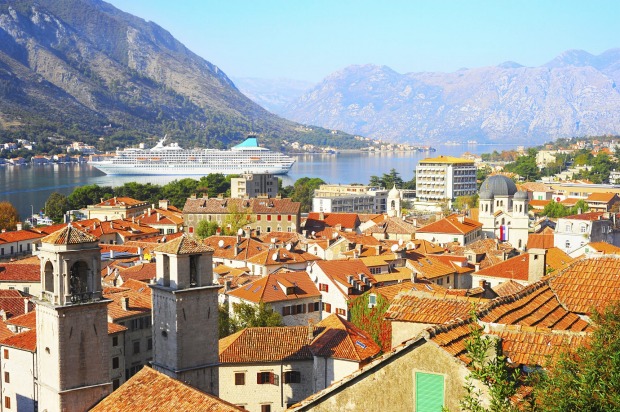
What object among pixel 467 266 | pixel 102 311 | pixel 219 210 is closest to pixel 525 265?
pixel 467 266

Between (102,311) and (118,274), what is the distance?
1702cm

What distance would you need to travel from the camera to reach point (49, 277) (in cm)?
1498

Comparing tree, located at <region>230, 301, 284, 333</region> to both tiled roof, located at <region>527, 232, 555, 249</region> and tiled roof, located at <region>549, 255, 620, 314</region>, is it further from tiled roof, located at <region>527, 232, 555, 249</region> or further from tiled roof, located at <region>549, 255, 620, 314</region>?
tiled roof, located at <region>527, 232, 555, 249</region>

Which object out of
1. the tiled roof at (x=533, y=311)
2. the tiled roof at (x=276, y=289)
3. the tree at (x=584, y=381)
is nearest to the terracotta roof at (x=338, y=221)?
the tiled roof at (x=276, y=289)

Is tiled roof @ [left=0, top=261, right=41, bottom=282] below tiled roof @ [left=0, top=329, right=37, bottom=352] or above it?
below

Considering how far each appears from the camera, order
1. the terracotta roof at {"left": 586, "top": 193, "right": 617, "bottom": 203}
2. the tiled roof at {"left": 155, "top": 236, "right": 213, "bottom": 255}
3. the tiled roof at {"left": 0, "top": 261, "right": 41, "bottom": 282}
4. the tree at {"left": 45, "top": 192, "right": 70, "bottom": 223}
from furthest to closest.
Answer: the terracotta roof at {"left": 586, "top": 193, "right": 617, "bottom": 203} → the tree at {"left": 45, "top": 192, "right": 70, "bottom": 223} → the tiled roof at {"left": 0, "top": 261, "right": 41, "bottom": 282} → the tiled roof at {"left": 155, "top": 236, "right": 213, "bottom": 255}

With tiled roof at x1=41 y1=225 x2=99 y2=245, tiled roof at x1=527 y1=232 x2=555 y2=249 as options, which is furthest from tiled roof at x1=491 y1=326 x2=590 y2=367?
tiled roof at x1=527 y1=232 x2=555 y2=249

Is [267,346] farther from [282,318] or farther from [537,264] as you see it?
[282,318]

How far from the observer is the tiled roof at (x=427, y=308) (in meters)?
8.62

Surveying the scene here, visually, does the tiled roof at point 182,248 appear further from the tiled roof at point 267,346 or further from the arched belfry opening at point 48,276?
the tiled roof at point 267,346

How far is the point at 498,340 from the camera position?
677cm

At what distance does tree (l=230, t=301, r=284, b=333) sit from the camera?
24.0 meters

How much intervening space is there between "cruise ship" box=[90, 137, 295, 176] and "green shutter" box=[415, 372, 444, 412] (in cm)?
15715

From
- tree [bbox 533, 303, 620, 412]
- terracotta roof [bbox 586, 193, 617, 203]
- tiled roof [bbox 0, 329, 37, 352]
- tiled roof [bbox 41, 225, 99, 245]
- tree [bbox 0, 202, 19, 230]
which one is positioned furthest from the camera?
terracotta roof [bbox 586, 193, 617, 203]
